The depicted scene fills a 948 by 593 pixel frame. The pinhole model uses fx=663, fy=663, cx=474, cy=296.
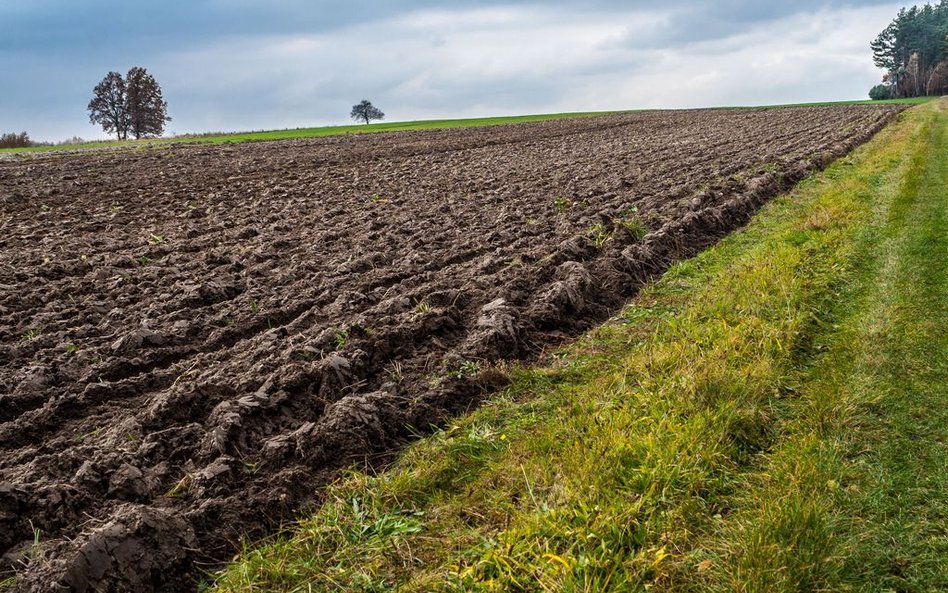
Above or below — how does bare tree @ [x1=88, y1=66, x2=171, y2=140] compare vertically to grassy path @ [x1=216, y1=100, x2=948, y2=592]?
above

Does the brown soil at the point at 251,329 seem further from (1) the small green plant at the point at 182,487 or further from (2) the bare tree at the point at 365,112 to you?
(2) the bare tree at the point at 365,112

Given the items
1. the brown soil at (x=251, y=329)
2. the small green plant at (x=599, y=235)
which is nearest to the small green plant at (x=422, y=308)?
the brown soil at (x=251, y=329)

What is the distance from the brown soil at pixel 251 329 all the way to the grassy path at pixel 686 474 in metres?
0.52

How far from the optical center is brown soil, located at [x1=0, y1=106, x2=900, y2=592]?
14.0ft

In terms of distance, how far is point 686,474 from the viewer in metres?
4.20

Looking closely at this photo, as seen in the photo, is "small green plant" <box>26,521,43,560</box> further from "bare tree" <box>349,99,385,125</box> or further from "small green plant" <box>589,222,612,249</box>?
"bare tree" <box>349,99,385,125</box>

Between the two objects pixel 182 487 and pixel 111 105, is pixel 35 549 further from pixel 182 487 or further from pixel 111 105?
pixel 111 105

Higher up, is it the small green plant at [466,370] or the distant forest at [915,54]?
the distant forest at [915,54]

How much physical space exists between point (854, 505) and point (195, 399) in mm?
4830

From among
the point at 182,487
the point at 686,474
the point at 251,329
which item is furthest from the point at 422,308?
the point at 686,474

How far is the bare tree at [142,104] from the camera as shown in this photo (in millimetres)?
73000

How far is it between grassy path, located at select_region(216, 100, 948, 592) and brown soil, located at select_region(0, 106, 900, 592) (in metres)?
0.52

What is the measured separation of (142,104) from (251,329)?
255ft

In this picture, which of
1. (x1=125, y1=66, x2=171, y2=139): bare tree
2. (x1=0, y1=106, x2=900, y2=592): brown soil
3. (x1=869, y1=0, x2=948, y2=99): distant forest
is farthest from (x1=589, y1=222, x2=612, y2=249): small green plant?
(x1=869, y1=0, x2=948, y2=99): distant forest
